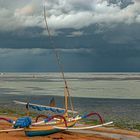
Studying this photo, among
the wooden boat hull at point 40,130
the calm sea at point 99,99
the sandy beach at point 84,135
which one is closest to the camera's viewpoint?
the wooden boat hull at point 40,130

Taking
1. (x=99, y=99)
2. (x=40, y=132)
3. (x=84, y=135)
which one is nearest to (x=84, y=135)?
(x=84, y=135)

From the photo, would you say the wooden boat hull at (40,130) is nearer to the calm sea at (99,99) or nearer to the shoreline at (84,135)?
the shoreline at (84,135)

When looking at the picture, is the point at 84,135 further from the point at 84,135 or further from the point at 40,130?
the point at 40,130

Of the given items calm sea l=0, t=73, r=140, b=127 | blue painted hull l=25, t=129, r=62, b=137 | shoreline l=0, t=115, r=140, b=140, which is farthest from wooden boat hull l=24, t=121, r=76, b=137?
calm sea l=0, t=73, r=140, b=127

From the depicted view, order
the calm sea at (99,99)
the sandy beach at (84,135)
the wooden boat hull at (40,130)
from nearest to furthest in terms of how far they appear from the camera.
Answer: the wooden boat hull at (40,130), the sandy beach at (84,135), the calm sea at (99,99)

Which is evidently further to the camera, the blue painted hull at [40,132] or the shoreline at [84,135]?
the shoreline at [84,135]

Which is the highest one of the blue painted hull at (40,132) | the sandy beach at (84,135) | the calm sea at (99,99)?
the calm sea at (99,99)

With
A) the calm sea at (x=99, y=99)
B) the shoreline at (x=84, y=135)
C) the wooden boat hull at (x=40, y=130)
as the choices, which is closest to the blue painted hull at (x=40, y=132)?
the wooden boat hull at (x=40, y=130)

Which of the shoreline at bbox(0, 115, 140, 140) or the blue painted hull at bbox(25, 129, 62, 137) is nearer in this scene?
the blue painted hull at bbox(25, 129, 62, 137)

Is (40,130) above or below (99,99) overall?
below

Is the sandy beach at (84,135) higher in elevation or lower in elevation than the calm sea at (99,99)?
lower

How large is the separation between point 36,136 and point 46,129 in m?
0.85

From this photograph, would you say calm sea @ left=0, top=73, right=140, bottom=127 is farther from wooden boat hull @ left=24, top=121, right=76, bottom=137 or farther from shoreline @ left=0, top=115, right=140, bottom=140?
wooden boat hull @ left=24, top=121, right=76, bottom=137

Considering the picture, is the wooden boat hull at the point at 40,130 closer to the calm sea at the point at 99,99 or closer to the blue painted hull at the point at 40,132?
the blue painted hull at the point at 40,132
